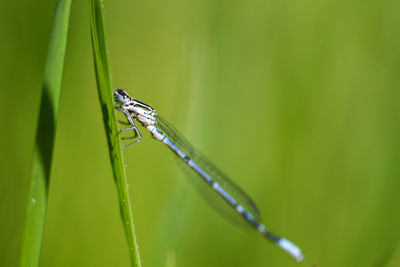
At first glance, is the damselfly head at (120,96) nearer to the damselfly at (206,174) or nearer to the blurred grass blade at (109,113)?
the damselfly at (206,174)

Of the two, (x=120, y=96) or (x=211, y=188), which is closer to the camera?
(x=120, y=96)

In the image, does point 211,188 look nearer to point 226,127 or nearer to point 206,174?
point 206,174

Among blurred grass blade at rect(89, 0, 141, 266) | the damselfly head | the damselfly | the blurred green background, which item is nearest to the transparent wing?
the damselfly

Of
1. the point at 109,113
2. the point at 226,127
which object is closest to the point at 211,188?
the point at 226,127

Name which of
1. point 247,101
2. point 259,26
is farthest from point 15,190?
point 259,26

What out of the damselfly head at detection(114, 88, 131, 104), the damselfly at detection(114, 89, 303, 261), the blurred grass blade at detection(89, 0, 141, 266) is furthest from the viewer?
the damselfly at detection(114, 89, 303, 261)

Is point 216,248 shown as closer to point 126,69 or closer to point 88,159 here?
point 88,159

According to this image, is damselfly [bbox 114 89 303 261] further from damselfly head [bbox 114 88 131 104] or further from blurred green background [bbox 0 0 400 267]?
blurred green background [bbox 0 0 400 267]
